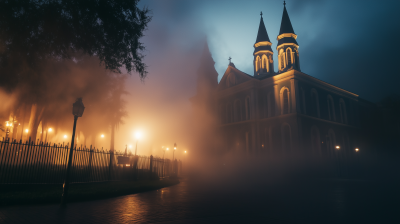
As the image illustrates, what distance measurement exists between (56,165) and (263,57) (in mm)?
31296

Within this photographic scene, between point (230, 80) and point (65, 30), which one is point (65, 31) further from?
point (230, 80)

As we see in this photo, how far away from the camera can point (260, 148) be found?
26.9m

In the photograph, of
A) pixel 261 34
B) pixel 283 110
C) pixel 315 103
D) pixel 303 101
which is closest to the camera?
pixel 303 101

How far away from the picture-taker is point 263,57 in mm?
35250

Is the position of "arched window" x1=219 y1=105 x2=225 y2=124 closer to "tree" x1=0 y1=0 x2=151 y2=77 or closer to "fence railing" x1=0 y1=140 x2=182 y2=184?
"fence railing" x1=0 y1=140 x2=182 y2=184

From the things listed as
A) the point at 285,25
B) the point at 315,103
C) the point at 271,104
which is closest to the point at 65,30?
the point at 271,104

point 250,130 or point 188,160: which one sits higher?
point 250,130

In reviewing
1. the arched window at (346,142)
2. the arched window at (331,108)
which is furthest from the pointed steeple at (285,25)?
the arched window at (346,142)

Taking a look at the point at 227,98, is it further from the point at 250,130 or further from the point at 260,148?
the point at 260,148

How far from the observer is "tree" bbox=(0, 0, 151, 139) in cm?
761

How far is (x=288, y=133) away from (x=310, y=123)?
276cm

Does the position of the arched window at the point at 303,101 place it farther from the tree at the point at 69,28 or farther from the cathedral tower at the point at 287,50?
the tree at the point at 69,28

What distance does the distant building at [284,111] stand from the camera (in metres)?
25.1

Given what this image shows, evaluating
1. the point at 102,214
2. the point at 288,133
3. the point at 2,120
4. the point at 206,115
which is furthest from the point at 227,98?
the point at 102,214
